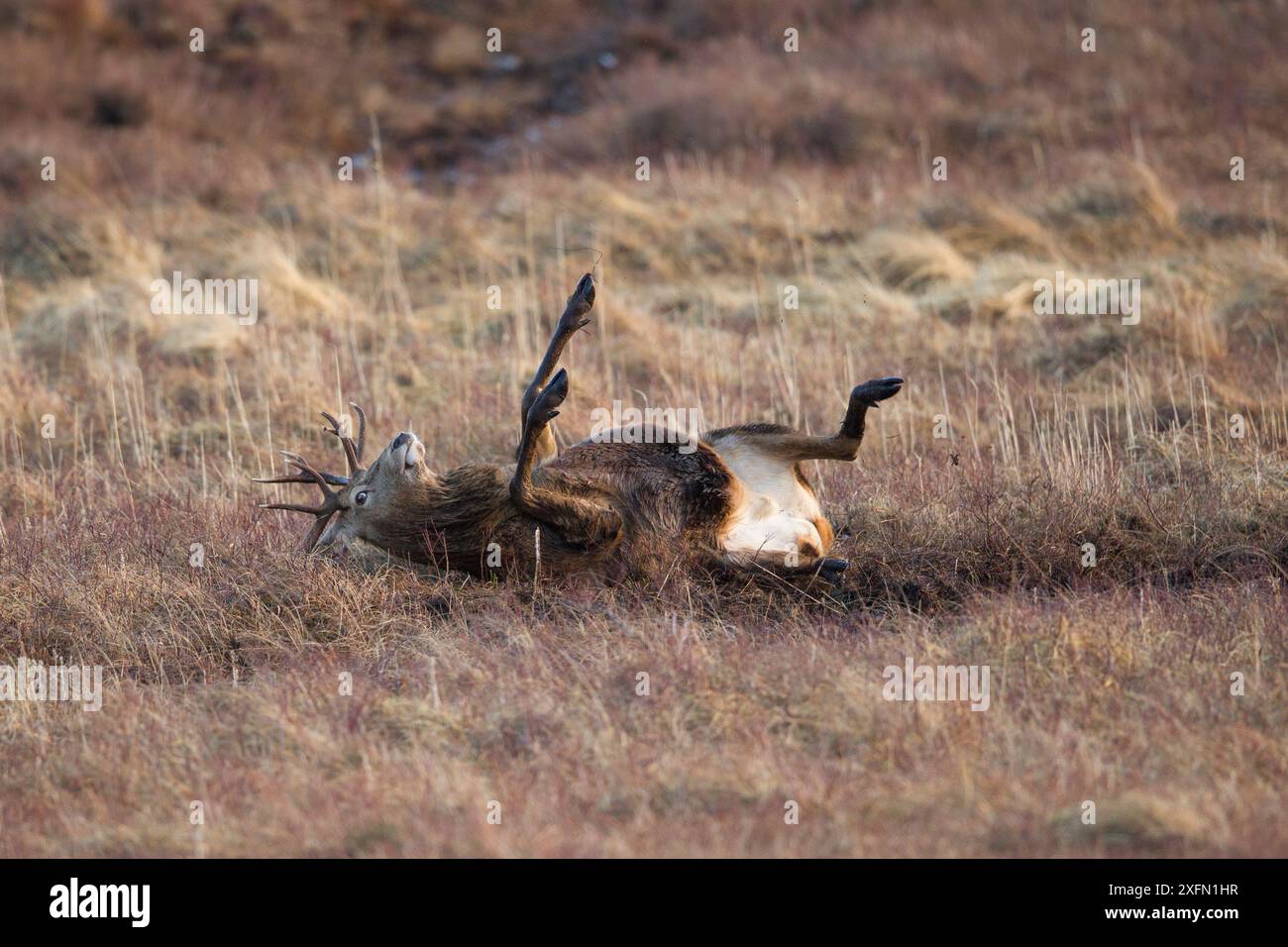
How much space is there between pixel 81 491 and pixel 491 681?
3.18 m

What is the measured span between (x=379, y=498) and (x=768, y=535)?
138 cm

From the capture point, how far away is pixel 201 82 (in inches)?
654

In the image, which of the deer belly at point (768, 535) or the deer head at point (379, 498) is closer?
the deer head at point (379, 498)

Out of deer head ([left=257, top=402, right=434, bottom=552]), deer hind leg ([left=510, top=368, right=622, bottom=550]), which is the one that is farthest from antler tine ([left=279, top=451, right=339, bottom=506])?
deer hind leg ([left=510, top=368, right=622, bottom=550])

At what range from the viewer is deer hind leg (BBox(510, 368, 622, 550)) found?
189 inches

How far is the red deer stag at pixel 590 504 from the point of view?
16.2 ft

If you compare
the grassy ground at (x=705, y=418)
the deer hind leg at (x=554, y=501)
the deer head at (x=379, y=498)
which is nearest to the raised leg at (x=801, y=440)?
the grassy ground at (x=705, y=418)

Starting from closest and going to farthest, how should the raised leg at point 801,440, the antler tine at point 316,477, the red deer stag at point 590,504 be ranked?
the red deer stag at point 590,504 → the antler tine at point 316,477 → the raised leg at point 801,440

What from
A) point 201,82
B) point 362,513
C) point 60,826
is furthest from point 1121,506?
point 201,82

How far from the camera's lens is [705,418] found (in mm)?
7465

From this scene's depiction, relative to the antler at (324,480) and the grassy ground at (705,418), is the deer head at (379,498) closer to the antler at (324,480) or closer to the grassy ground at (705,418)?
the antler at (324,480)

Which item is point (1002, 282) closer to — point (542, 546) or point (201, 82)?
point (542, 546)

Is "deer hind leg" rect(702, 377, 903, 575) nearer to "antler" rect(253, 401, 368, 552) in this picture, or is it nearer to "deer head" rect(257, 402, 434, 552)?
"deer head" rect(257, 402, 434, 552)

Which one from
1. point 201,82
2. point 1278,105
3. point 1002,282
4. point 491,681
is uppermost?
point 201,82
